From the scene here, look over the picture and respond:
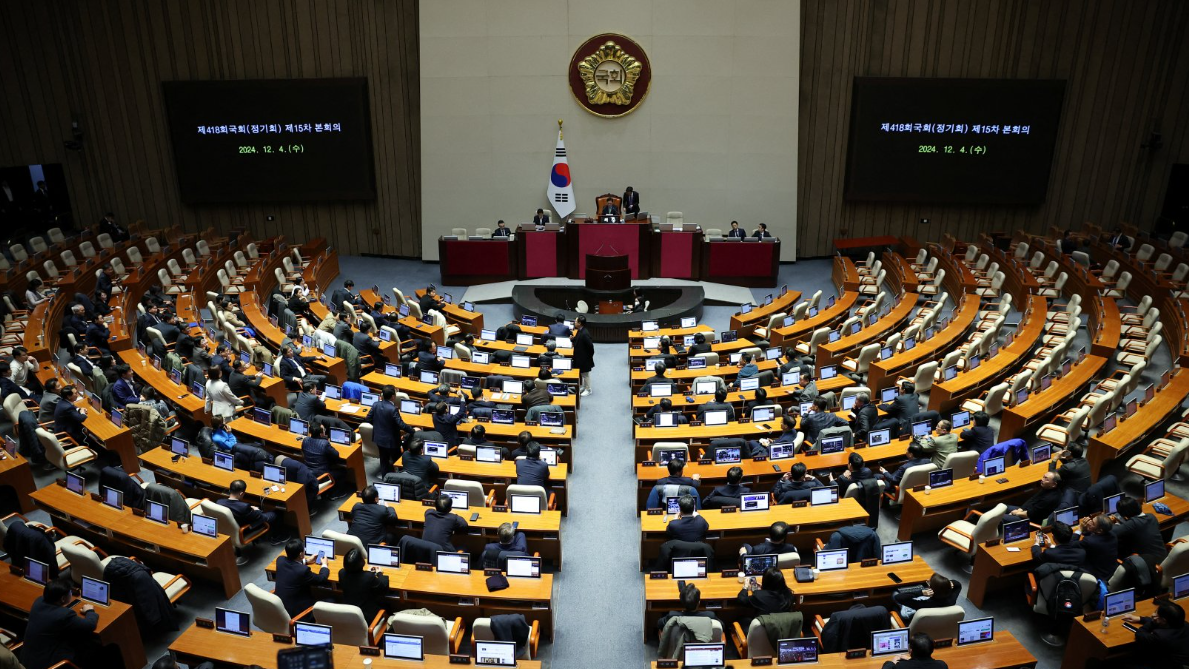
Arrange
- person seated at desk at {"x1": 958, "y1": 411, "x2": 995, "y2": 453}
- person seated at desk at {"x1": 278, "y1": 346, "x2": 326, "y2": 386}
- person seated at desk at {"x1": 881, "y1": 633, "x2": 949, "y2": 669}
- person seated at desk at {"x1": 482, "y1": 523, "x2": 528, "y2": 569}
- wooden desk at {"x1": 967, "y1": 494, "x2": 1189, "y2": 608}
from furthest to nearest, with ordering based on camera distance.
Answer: person seated at desk at {"x1": 278, "y1": 346, "x2": 326, "y2": 386}
person seated at desk at {"x1": 958, "y1": 411, "x2": 995, "y2": 453}
wooden desk at {"x1": 967, "y1": 494, "x2": 1189, "y2": 608}
person seated at desk at {"x1": 482, "y1": 523, "x2": 528, "y2": 569}
person seated at desk at {"x1": 881, "y1": 633, "x2": 949, "y2": 669}

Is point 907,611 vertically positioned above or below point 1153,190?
below

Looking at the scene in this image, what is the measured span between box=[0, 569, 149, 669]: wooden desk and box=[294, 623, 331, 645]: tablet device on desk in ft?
5.51

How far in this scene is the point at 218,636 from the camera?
661 cm

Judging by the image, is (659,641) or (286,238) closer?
(659,641)

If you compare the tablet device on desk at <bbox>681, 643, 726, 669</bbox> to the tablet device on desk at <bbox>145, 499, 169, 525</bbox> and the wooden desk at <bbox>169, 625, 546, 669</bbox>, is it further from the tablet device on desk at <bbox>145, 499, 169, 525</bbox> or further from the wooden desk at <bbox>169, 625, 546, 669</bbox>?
the tablet device on desk at <bbox>145, 499, 169, 525</bbox>

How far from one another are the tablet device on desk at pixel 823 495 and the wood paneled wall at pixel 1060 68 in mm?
14551

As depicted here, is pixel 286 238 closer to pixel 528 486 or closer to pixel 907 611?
pixel 528 486

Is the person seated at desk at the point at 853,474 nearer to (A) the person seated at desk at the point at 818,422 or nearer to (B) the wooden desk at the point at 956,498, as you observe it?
(B) the wooden desk at the point at 956,498

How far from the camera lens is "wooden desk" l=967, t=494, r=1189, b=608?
Result: 7.72m

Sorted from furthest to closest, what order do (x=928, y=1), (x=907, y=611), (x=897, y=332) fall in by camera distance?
(x=928, y=1)
(x=897, y=332)
(x=907, y=611)

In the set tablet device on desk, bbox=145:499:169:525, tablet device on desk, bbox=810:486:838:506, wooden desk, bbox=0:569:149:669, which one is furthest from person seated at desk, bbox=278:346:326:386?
tablet device on desk, bbox=810:486:838:506

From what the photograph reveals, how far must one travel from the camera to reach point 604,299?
60.4 feet

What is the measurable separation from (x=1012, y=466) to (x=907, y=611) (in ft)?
10.9

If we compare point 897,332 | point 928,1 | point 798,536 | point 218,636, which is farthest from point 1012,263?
point 218,636
